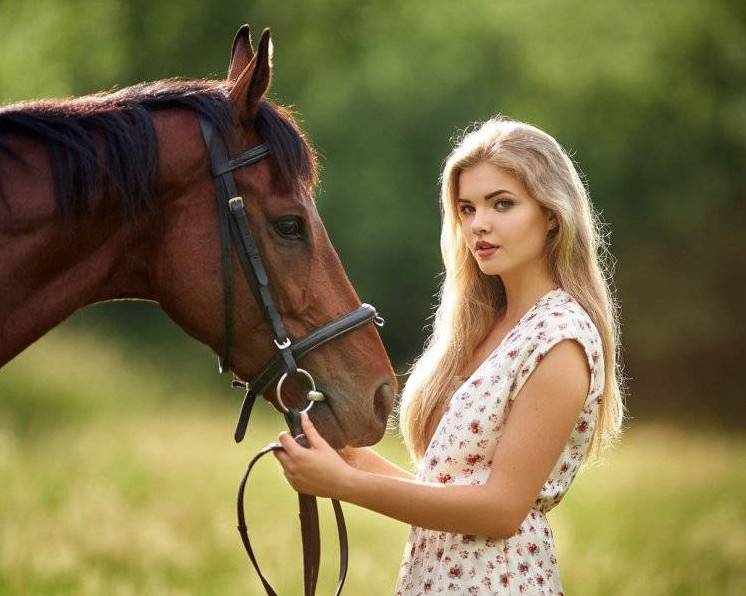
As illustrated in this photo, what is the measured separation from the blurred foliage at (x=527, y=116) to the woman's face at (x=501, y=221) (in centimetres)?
1239

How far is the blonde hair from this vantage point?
284 cm

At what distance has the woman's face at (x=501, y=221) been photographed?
283 centimetres

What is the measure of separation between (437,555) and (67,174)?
1331 millimetres

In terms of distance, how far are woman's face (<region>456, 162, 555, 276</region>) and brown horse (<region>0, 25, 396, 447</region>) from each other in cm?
37

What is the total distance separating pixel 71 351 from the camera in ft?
42.0

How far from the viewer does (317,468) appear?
8.21ft

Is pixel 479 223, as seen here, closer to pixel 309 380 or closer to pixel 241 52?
pixel 309 380

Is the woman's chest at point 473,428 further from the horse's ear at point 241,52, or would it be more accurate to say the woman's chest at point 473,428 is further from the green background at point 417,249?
the green background at point 417,249

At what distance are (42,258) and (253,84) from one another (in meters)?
0.67

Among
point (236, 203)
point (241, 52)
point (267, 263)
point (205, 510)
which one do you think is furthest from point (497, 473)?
point (205, 510)

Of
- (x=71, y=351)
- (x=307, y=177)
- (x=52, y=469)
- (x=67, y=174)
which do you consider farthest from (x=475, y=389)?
(x=71, y=351)

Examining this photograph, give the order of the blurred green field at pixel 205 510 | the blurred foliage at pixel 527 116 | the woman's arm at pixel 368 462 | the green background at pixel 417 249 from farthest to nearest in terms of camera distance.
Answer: the blurred foliage at pixel 527 116 → the green background at pixel 417 249 → the blurred green field at pixel 205 510 → the woman's arm at pixel 368 462

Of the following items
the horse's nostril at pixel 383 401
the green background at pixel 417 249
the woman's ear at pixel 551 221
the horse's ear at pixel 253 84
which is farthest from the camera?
the green background at pixel 417 249

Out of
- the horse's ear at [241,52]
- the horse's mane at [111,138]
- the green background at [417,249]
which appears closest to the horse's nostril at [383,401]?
the horse's mane at [111,138]
